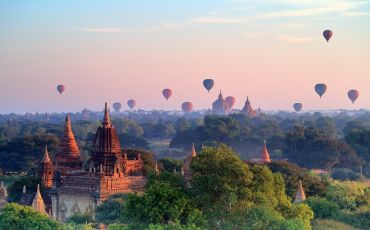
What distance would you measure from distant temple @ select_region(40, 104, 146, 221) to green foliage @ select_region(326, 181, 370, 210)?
43.9 ft

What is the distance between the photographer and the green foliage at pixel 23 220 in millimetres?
30891

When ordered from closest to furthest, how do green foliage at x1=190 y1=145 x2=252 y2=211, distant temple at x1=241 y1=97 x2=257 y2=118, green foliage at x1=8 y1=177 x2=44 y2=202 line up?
green foliage at x1=190 y1=145 x2=252 y2=211 → green foliage at x1=8 y1=177 x2=44 y2=202 → distant temple at x1=241 y1=97 x2=257 y2=118

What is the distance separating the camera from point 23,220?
3166 centimetres

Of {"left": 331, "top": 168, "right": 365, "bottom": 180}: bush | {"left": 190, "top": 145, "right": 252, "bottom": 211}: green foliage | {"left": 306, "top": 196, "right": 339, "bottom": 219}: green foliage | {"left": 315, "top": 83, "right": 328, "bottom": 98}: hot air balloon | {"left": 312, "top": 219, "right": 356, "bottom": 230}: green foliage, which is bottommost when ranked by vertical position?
{"left": 331, "top": 168, "right": 365, "bottom": 180}: bush

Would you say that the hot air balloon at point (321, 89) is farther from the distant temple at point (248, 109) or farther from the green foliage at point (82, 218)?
the green foliage at point (82, 218)

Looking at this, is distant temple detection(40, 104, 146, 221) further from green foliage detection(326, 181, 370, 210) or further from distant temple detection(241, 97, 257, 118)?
distant temple detection(241, 97, 257, 118)

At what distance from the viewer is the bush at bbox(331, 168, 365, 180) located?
241 feet

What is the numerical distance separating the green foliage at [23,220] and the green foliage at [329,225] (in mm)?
12502

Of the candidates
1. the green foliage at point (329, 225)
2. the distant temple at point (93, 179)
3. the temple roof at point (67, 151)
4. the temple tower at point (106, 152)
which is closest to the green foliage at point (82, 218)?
the distant temple at point (93, 179)

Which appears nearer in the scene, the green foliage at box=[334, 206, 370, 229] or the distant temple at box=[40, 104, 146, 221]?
the green foliage at box=[334, 206, 370, 229]

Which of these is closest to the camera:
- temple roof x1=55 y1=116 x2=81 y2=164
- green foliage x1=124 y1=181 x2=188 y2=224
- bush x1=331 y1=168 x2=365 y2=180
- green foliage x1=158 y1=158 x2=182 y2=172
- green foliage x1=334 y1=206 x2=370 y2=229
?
green foliage x1=124 y1=181 x2=188 y2=224

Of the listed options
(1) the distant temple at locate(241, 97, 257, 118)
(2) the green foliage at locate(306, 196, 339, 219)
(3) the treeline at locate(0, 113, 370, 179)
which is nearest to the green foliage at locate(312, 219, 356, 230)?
(2) the green foliage at locate(306, 196, 339, 219)

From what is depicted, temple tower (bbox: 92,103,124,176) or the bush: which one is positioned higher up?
temple tower (bbox: 92,103,124,176)

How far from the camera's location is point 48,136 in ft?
276
